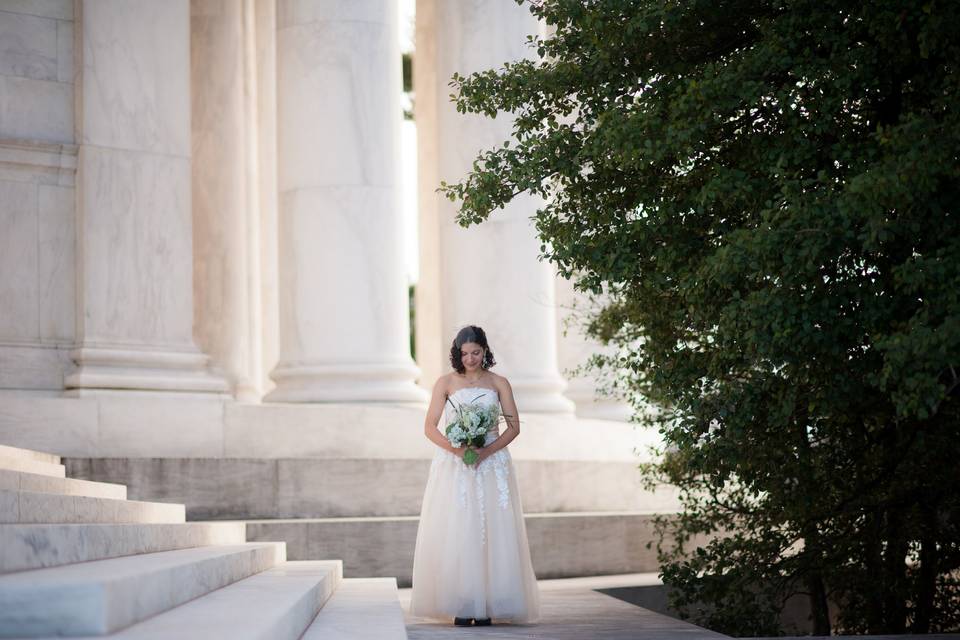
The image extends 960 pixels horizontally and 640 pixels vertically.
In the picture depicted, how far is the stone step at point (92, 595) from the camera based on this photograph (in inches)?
794

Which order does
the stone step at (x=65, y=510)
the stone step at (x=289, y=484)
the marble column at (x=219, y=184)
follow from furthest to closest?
the marble column at (x=219, y=184)
the stone step at (x=289, y=484)
the stone step at (x=65, y=510)

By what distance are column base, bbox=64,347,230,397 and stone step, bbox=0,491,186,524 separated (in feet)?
55.0

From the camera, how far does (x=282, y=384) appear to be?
6788cm

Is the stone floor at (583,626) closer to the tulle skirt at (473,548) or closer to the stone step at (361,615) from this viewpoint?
the tulle skirt at (473,548)

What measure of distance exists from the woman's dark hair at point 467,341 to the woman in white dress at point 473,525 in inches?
1.2

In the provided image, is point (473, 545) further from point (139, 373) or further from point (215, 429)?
point (139, 373)

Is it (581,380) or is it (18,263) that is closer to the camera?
(18,263)

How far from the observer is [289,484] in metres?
57.4

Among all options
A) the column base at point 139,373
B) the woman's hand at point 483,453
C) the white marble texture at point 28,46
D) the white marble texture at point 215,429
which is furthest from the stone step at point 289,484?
the white marble texture at point 28,46

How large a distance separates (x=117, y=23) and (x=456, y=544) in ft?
105

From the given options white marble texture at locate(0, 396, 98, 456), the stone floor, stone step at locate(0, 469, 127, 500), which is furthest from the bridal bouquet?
white marble texture at locate(0, 396, 98, 456)

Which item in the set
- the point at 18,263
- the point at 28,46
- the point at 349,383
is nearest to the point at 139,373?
the point at 18,263

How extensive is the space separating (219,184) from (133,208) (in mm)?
23539

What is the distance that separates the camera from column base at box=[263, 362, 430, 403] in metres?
66.0
